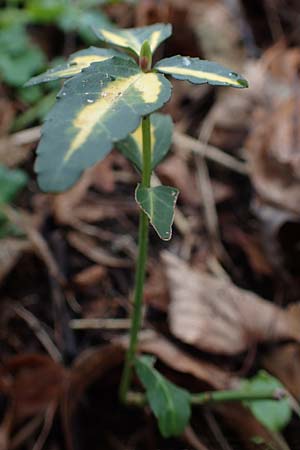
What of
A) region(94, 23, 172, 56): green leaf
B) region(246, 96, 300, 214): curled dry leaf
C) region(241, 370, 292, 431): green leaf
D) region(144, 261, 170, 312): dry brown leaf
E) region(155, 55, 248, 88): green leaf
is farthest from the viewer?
region(246, 96, 300, 214): curled dry leaf

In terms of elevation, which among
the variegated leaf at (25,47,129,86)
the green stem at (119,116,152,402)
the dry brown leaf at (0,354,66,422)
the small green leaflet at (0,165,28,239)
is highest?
the variegated leaf at (25,47,129,86)

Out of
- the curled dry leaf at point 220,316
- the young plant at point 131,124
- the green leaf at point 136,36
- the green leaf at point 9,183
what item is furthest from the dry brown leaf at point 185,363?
the green leaf at point 136,36

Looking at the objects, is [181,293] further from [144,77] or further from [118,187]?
[144,77]

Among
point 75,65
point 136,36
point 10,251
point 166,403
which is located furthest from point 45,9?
point 166,403

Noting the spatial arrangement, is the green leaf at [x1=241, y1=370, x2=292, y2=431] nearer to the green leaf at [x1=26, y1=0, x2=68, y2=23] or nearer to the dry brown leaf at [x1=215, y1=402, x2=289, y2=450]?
the dry brown leaf at [x1=215, y1=402, x2=289, y2=450]

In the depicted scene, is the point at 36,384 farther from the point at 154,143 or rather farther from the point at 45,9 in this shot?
the point at 45,9

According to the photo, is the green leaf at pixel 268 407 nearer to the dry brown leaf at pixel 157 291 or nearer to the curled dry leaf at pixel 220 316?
the curled dry leaf at pixel 220 316

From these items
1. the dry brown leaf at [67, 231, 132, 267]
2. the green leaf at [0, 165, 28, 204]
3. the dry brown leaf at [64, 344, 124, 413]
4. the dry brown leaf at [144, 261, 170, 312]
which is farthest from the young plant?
the green leaf at [0, 165, 28, 204]
